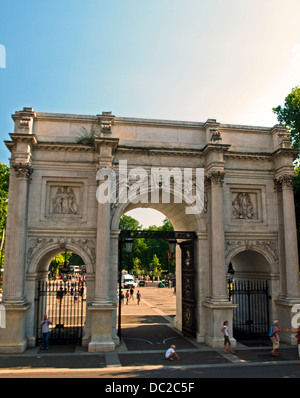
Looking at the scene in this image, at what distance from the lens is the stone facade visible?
1505cm

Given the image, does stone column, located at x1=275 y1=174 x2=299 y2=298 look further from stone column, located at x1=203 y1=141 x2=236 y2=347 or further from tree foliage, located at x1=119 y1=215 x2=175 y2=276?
tree foliage, located at x1=119 y1=215 x2=175 y2=276

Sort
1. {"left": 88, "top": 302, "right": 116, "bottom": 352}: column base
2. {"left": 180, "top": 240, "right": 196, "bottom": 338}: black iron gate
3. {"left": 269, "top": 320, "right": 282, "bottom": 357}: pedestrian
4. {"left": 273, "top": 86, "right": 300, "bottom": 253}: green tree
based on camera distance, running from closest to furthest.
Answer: {"left": 269, "top": 320, "right": 282, "bottom": 357}: pedestrian
{"left": 88, "top": 302, "right": 116, "bottom": 352}: column base
{"left": 180, "top": 240, "right": 196, "bottom": 338}: black iron gate
{"left": 273, "top": 86, "right": 300, "bottom": 253}: green tree

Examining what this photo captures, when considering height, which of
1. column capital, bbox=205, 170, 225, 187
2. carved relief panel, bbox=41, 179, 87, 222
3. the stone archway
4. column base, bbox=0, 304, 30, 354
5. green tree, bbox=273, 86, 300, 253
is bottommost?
column base, bbox=0, 304, 30, 354

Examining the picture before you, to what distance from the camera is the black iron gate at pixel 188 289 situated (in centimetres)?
1731

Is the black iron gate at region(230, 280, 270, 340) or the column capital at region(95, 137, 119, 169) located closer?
the column capital at region(95, 137, 119, 169)

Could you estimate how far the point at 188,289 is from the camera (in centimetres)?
1812

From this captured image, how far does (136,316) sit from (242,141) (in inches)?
580

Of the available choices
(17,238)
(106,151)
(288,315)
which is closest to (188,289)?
(288,315)

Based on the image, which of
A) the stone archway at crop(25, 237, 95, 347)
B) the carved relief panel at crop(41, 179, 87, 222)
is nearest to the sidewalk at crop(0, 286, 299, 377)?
the stone archway at crop(25, 237, 95, 347)

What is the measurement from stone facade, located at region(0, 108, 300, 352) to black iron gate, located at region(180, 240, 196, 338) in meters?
0.45

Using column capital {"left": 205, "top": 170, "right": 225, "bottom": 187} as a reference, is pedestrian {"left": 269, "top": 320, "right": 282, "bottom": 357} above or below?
below

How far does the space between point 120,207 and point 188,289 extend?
5842mm
